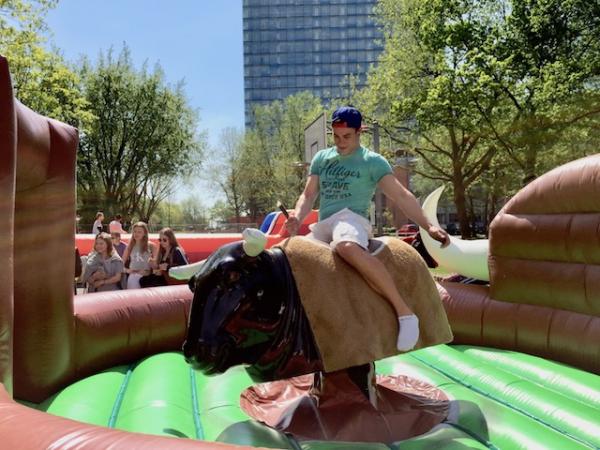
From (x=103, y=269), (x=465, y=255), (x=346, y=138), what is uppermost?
(x=346, y=138)

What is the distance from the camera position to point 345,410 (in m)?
3.19

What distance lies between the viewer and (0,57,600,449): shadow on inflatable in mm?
2928

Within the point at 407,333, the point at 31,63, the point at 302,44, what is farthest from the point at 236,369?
the point at 302,44

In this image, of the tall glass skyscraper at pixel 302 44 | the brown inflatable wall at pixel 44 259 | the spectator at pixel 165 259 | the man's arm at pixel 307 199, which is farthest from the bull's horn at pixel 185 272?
the tall glass skyscraper at pixel 302 44

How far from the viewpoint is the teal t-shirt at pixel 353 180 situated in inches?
129

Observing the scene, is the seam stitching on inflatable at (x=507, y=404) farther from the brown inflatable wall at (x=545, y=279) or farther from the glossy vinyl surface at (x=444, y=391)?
the brown inflatable wall at (x=545, y=279)

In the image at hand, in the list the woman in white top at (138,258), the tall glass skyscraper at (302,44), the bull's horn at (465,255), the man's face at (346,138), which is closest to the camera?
the man's face at (346,138)

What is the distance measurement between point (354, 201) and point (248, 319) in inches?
37.4

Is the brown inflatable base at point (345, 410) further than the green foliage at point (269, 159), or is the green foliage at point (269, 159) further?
the green foliage at point (269, 159)

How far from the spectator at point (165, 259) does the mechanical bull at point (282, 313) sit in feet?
11.1

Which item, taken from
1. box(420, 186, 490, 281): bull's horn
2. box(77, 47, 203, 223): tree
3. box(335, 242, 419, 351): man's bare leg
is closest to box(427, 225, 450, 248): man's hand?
box(335, 242, 419, 351): man's bare leg

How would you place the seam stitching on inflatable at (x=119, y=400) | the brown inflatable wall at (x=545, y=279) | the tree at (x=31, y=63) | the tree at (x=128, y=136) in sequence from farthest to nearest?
the tree at (x=128, y=136) < the tree at (x=31, y=63) < the brown inflatable wall at (x=545, y=279) < the seam stitching on inflatable at (x=119, y=400)

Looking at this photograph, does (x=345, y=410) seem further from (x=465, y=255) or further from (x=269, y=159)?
(x=269, y=159)

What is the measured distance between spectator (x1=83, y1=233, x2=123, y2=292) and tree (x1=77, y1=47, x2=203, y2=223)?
77.4 ft
